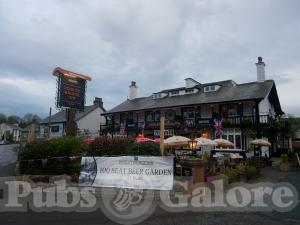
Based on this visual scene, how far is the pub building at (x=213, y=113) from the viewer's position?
3059cm

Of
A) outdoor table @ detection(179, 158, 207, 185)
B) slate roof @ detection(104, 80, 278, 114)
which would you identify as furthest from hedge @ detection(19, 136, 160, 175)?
slate roof @ detection(104, 80, 278, 114)

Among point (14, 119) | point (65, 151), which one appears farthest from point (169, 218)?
point (14, 119)

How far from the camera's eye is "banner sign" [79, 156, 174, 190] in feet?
37.7

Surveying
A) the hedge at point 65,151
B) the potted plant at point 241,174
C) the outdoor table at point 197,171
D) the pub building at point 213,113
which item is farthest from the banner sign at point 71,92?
the outdoor table at point 197,171

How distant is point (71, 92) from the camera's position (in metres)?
23.7

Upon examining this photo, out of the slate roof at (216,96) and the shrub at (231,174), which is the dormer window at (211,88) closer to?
the slate roof at (216,96)

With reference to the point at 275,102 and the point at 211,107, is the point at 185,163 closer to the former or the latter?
the point at 211,107

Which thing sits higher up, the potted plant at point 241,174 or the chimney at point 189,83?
the chimney at point 189,83

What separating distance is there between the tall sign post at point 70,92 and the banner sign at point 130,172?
1008cm

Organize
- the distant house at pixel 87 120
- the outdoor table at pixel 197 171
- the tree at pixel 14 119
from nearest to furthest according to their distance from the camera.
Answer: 1. the outdoor table at pixel 197 171
2. the distant house at pixel 87 120
3. the tree at pixel 14 119

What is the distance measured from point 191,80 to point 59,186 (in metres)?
29.2

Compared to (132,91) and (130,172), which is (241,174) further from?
(132,91)

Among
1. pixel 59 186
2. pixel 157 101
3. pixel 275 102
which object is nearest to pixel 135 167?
pixel 59 186

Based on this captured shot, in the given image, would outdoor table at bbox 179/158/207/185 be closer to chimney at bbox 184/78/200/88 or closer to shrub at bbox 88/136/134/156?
shrub at bbox 88/136/134/156
